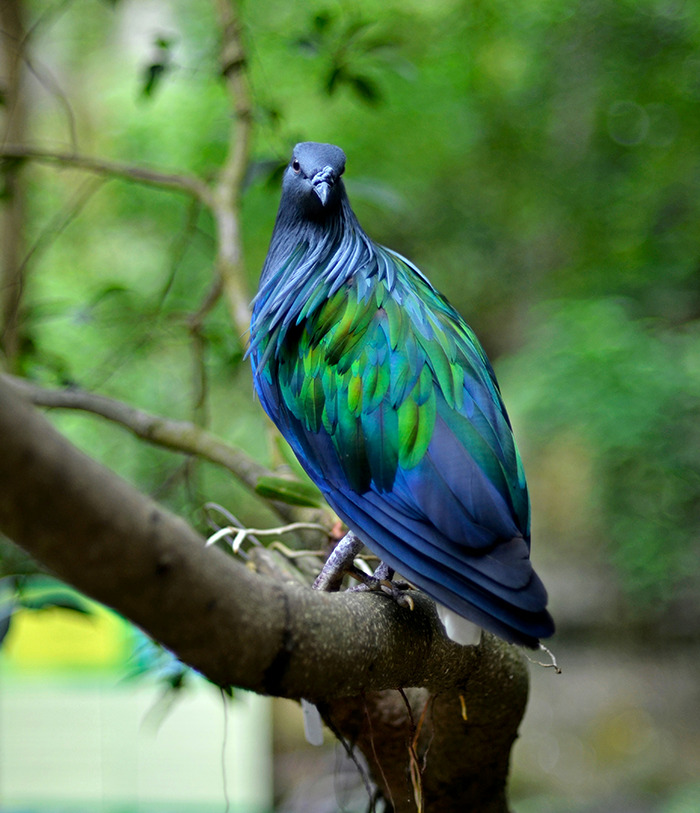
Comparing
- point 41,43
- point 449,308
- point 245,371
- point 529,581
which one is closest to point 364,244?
point 449,308

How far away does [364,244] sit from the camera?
1768 mm

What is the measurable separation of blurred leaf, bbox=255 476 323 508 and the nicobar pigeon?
0.62ft

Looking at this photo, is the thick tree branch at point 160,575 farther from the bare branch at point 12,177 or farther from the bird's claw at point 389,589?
the bare branch at point 12,177

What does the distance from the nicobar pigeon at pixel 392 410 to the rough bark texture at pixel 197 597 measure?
13cm

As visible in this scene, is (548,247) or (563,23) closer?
(563,23)

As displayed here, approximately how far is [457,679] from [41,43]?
263 inches

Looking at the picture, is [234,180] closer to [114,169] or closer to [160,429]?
[114,169]

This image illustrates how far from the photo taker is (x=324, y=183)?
1.70 metres

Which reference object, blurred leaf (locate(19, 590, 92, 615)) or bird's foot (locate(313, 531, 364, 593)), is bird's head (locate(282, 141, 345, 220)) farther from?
blurred leaf (locate(19, 590, 92, 615))

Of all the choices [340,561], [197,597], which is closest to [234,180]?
[340,561]

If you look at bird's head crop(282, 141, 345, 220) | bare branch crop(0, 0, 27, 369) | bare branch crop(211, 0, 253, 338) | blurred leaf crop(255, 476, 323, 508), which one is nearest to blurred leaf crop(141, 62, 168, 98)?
bare branch crop(211, 0, 253, 338)

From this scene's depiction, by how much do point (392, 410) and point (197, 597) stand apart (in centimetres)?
74

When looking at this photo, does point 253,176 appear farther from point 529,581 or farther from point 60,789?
point 60,789

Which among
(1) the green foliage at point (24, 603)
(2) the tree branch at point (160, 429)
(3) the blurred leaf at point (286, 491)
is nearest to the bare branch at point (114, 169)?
(2) the tree branch at point (160, 429)
